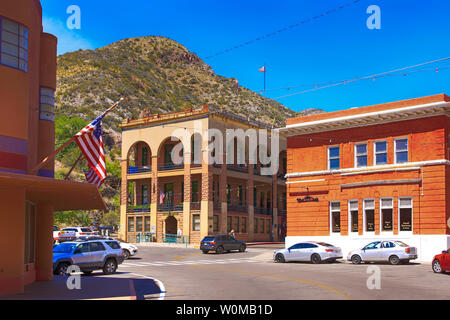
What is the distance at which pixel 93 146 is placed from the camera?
1958cm

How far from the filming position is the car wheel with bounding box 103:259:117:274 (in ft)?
94.7

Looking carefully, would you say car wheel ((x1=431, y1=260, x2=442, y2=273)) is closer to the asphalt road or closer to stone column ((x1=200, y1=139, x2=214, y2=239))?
the asphalt road

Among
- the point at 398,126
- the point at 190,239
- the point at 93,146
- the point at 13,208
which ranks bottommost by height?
the point at 190,239

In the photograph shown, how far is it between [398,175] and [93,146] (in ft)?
84.8

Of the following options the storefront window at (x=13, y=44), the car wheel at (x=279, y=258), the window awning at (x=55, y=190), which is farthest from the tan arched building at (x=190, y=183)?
the storefront window at (x=13, y=44)

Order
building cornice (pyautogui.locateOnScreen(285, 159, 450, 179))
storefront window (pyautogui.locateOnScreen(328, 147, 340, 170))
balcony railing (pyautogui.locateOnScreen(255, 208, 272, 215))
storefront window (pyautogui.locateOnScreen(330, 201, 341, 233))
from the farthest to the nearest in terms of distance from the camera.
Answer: balcony railing (pyautogui.locateOnScreen(255, 208, 272, 215)) < storefront window (pyautogui.locateOnScreen(328, 147, 340, 170)) < storefront window (pyautogui.locateOnScreen(330, 201, 341, 233)) < building cornice (pyautogui.locateOnScreen(285, 159, 450, 179))

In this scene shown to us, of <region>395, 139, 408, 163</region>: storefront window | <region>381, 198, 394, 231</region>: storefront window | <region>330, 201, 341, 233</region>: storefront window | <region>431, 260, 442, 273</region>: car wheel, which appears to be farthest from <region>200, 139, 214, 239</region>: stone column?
<region>431, 260, 442, 273</region>: car wheel

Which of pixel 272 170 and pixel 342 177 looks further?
pixel 272 170

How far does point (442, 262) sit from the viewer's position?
27766 mm

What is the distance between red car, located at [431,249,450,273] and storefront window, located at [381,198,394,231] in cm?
1095

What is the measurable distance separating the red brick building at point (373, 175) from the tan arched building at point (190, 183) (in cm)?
1751

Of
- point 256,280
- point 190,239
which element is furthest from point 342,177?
point 190,239

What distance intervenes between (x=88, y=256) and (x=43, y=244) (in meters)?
5.19
